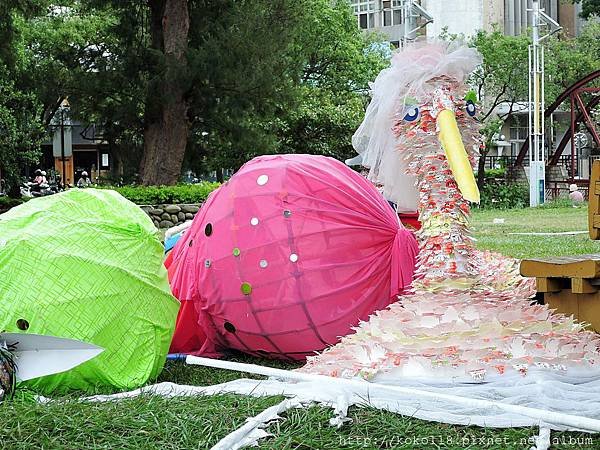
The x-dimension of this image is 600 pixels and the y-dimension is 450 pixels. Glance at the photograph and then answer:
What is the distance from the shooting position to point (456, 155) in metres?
4.05

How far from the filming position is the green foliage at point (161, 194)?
16.1 m

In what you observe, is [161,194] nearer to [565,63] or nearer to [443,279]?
[443,279]

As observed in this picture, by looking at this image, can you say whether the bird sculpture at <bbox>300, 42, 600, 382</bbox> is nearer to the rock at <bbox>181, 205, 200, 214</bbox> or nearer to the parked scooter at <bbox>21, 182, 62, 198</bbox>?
the rock at <bbox>181, 205, 200, 214</bbox>

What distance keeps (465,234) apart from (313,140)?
1980cm

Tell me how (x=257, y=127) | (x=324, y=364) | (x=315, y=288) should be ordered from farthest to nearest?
(x=257, y=127) < (x=315, y=288) < (x=324, y=364)

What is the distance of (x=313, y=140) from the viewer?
2384 centimetres

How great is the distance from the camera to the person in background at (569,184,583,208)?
2356cm

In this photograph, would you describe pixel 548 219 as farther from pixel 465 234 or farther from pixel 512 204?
pixel 465 234

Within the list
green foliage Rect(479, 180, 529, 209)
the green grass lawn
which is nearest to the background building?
green foliage Rect(479, 180, 529, 209)

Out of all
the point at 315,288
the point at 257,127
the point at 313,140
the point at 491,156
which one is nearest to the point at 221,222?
the point at 315,288

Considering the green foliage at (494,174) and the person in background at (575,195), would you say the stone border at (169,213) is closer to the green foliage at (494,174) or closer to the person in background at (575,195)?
the person in background at (575,195)

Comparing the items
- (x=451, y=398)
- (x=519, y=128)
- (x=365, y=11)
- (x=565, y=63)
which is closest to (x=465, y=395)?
(x=451, y=398)

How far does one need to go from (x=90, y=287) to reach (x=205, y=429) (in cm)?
102

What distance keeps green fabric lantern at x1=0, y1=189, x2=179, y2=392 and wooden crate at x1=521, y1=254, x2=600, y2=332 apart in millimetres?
1592
